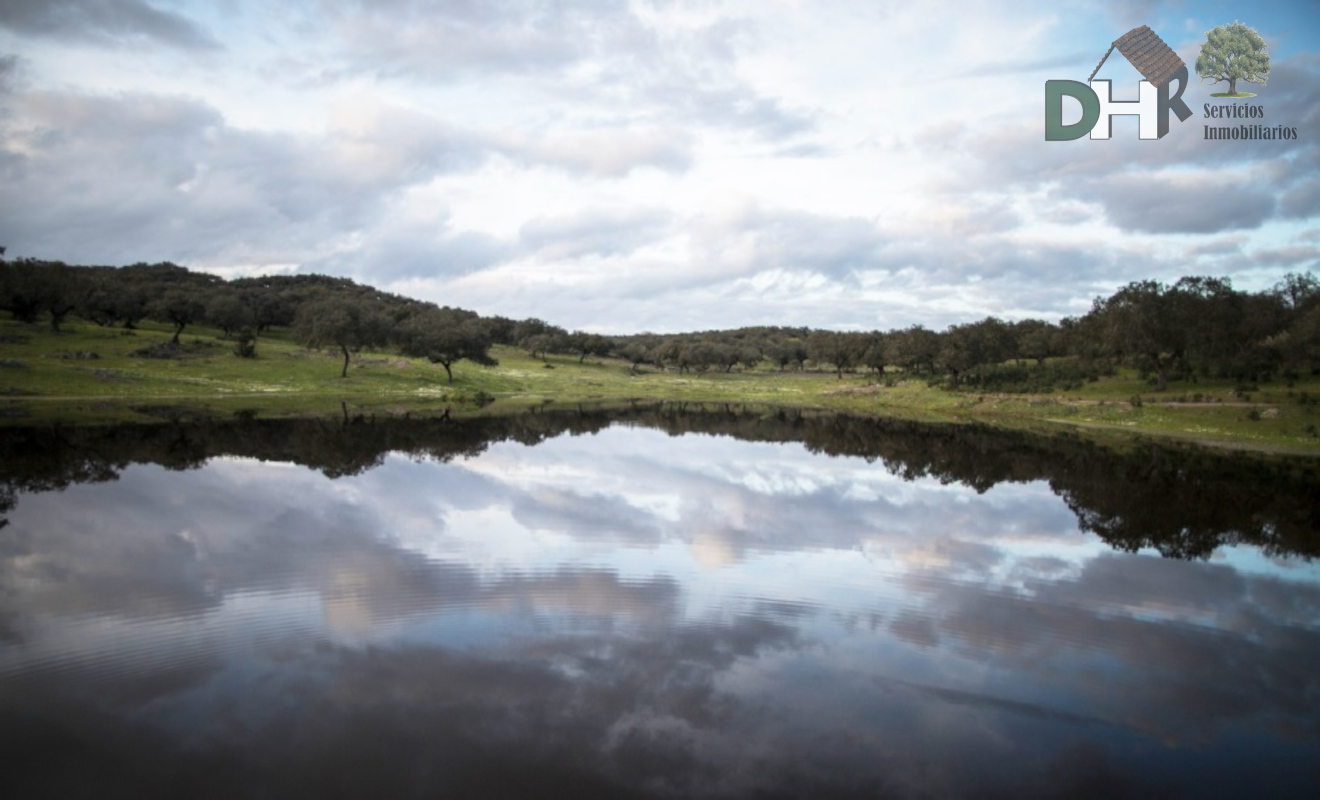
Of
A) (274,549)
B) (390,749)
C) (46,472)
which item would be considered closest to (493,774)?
(390,749)

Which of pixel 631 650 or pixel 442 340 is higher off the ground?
pixel 442 340

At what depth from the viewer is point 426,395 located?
73188 mm

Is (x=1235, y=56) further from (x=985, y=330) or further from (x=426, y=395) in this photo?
(x=426, y=395)

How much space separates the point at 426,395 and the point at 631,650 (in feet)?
216

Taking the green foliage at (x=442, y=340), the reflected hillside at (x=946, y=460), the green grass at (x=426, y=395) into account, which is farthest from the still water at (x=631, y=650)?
the green foliage at (x=442, y=340)

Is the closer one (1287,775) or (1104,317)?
(1287,775)

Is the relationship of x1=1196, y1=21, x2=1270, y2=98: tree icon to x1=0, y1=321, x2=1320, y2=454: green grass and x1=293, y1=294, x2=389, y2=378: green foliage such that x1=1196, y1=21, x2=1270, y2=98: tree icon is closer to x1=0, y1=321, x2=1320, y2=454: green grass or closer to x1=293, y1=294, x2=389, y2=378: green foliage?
x1=0, y1=321, x2=1320, y2=454: green grass

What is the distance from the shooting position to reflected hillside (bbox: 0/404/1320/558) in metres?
23.2

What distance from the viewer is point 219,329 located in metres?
115

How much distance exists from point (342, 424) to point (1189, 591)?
42913 mm

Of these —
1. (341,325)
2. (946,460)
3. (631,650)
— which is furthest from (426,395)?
(631,650)

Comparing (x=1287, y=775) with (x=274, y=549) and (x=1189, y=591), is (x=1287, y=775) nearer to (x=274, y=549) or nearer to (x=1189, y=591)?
(x=1189, y=591)

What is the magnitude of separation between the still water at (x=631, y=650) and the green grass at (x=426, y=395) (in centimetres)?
3051

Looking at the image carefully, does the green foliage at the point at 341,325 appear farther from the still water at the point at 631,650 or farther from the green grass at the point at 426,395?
the still water at the point at 631,650
